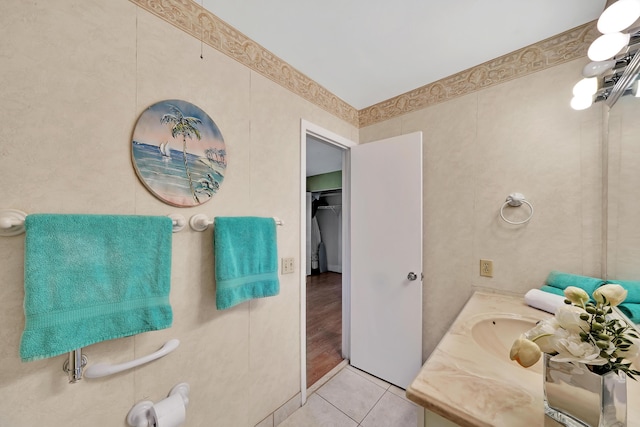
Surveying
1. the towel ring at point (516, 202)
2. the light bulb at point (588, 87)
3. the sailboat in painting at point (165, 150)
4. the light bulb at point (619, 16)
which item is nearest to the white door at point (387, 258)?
the towel ring at point (516, 202)

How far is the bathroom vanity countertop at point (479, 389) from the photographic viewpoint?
0.50 metres

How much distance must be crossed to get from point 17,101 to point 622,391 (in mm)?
1721

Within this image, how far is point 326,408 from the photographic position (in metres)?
1.48

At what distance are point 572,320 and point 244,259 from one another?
3.73 ft

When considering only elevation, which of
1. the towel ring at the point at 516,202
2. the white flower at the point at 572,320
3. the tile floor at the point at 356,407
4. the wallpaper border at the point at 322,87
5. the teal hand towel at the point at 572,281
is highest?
the wallpaper border at the point at 322,87

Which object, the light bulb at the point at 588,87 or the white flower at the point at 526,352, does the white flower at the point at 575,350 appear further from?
the light bulb at the point at 588,87

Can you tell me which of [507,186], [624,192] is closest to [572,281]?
[624,192]

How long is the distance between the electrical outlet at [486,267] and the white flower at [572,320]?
1.04 m

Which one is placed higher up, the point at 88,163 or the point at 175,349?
the point at 88,163

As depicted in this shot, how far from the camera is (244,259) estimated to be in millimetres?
1115

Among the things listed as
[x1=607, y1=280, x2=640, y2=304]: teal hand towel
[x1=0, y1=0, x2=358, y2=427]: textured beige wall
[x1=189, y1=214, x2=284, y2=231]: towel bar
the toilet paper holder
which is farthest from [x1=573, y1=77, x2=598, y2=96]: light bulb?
the toilet paper holder

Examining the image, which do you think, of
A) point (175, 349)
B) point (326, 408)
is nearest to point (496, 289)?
point (326, 408)

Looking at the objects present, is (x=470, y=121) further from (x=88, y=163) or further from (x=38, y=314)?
(x=38, y=314)

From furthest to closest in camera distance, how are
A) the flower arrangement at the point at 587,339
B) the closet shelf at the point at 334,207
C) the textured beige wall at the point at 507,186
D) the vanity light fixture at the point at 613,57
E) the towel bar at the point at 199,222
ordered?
the closet shelf at the point at 334,207
the textured beige wall at the point at 507,186
the towel bar at the point at 199,222
the vanity light fixture at the point at 613,57
the flower arrangement at the point at 587,339
